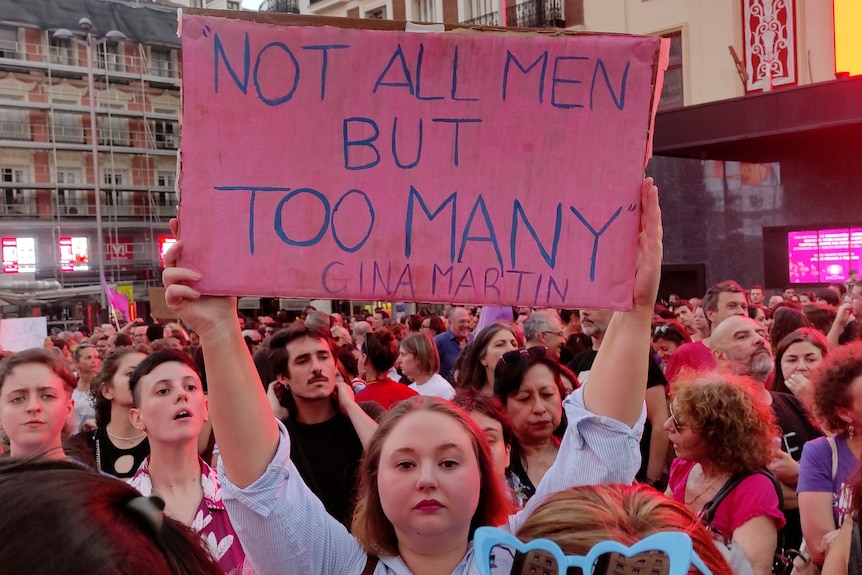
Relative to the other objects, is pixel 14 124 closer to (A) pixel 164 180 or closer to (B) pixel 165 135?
(B) pixel 165 135

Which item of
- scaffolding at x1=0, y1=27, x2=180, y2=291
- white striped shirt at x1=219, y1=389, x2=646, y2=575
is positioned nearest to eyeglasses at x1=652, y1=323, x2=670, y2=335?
white striped shirt at x1=219, y1=389, x2=646, y2=575

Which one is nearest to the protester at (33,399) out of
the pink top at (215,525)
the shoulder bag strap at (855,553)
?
the pink top at (215,525)

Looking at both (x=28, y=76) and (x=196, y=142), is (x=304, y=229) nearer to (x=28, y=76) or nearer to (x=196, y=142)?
(x=196, y=142)

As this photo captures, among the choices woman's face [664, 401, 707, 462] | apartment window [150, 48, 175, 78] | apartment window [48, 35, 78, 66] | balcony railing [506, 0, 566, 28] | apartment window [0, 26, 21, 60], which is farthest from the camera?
apartment window [150, 48, 175, 78]

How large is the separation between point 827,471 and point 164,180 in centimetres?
4552

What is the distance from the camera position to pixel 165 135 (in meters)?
45.3

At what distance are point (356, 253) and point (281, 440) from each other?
1.62ft

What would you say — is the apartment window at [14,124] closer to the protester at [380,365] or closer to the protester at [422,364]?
the protester at [422,364]

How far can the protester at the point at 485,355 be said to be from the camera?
514 cm

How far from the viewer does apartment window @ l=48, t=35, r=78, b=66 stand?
4172cm

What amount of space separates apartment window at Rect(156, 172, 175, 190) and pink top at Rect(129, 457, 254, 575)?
43480 mm

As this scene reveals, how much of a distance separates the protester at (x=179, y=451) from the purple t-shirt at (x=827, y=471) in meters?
2.15

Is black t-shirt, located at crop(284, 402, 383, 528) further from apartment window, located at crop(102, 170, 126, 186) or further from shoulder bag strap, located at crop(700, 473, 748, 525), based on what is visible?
apartment window, located at crop(102, 170, 126, 186)

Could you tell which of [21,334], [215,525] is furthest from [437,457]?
[21,334]
